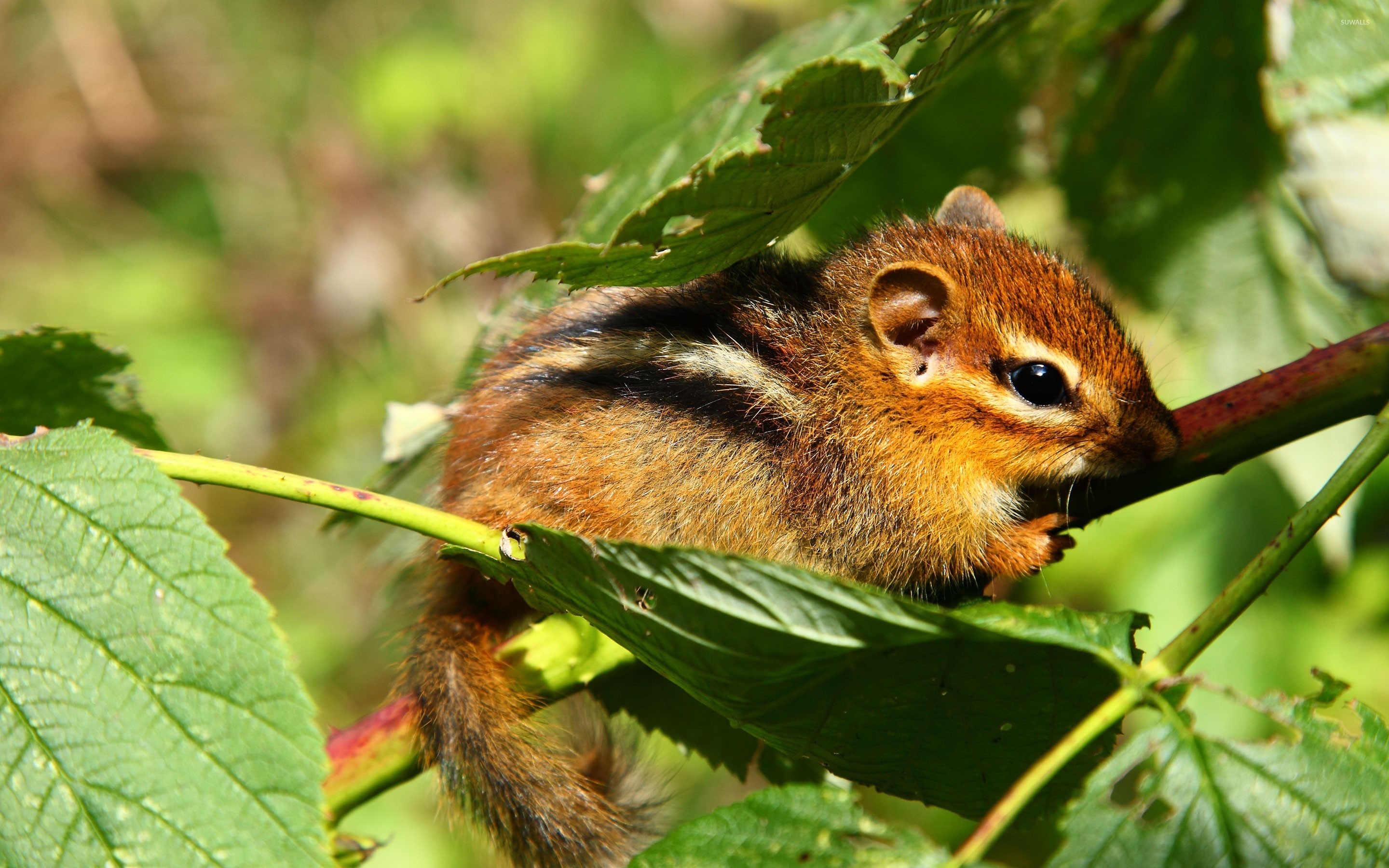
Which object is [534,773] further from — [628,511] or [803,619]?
[803,619]

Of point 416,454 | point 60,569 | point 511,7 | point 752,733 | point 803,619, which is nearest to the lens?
point 803,619

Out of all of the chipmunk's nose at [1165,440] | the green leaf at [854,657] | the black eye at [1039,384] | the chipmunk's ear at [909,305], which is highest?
the chipmunk's ear at [909,305]

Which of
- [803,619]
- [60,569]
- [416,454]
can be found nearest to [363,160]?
[416,454]

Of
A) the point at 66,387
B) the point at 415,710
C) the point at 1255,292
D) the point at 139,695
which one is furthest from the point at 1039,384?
the point at 66,387

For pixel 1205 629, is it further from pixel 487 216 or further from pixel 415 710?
pixel 487 216

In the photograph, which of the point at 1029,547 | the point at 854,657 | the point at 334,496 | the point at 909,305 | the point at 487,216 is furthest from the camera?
the point at 487,216

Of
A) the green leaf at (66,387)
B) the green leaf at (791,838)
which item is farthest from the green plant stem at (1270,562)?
the green leaf at (66,387)

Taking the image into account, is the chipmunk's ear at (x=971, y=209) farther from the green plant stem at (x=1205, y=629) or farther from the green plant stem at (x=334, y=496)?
the green plant stem at (x=334, y=496)

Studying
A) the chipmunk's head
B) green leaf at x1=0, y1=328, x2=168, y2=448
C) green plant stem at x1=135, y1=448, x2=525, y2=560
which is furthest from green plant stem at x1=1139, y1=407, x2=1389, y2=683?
green leaf at x1=0, y1=328, x2=168, y2=448
